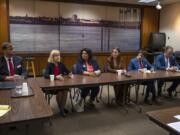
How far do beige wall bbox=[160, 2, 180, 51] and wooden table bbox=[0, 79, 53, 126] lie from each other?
623 centimetres

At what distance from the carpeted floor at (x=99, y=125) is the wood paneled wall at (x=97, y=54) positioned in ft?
9.02

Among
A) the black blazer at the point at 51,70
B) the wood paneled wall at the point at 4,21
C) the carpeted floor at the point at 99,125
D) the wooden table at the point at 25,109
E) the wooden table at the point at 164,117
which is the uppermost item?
the wood paneled wall at the point at 4,21

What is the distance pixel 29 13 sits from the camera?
6.18 meters

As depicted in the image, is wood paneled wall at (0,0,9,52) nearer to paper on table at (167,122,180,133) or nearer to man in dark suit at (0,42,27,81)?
man in dark suit at (0,42,27,81)

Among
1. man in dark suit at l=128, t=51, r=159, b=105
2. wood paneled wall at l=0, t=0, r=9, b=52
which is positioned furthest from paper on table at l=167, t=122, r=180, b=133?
wood paneled wall at l=0, t=0, r=9, b=52

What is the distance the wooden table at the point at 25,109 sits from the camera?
59.2 inches

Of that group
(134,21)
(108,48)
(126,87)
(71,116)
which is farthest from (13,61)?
(134,21)

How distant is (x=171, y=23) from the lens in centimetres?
725

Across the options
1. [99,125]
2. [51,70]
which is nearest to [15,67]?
[51,70]

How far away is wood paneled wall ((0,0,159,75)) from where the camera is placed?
5801 mm

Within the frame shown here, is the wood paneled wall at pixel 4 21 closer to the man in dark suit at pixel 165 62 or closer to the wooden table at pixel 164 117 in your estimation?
the man in dark suit at pixel 165 62

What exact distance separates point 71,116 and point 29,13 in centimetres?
410

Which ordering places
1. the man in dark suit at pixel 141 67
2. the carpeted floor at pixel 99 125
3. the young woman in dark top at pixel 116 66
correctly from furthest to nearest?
1. the man in dark suit at pixel 141 67
2. the young woman in dark top at pixel 116 66
3. the carpeted floor at pixel 99 125

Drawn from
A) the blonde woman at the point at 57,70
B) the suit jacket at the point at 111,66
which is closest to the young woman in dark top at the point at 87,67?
the suit jacket at the point at 111,66
